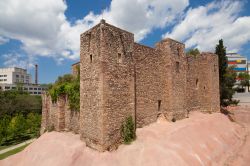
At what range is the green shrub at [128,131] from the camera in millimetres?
11109

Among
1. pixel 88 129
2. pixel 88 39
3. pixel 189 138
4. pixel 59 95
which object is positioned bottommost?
pixel 189 138

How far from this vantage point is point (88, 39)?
11484 millimetres

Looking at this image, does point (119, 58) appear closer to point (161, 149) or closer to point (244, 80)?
point (161, 149)

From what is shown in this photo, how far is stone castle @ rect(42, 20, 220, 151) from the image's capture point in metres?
10.5

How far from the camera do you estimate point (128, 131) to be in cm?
1123

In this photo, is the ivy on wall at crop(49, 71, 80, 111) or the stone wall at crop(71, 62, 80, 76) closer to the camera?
the ivy on wall at crop(49, 71, 80, 111)

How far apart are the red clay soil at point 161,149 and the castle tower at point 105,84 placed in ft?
2.90

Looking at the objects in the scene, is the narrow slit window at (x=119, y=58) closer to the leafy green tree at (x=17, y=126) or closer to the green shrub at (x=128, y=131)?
the green shrub at (x=128, y=131)

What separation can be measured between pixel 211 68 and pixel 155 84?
8.81 meters

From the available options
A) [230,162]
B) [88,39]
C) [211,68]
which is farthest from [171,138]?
[211,68]

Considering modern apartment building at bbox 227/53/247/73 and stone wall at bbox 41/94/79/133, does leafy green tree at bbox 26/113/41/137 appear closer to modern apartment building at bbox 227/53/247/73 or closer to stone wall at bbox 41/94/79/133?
stone wall at bbox 41/94/79/133

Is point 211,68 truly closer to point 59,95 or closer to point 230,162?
point 230,162

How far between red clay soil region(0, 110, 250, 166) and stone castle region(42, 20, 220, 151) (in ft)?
2.48

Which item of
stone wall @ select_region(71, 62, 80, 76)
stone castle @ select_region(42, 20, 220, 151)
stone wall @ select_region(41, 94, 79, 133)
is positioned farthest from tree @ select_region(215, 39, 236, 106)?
stone wall @ select_region(41, 94, 79, 133)
